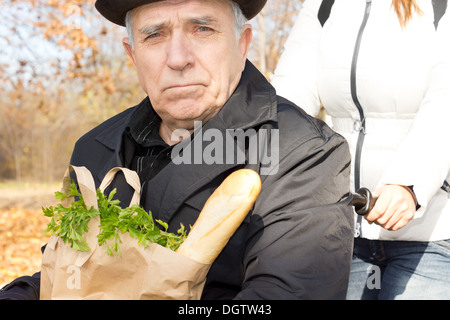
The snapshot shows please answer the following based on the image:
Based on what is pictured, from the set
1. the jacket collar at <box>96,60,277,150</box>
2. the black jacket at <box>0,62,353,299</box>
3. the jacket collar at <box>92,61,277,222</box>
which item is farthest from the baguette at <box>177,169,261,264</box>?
the jacket collar at <box>96,60,277,150</box>

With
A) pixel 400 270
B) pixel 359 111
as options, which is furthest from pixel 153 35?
pixel 400 270

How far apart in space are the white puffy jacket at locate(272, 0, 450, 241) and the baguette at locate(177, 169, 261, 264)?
2.41 ft

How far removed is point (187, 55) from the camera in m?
2.00

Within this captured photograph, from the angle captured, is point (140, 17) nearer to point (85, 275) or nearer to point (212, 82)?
point (212, 82)

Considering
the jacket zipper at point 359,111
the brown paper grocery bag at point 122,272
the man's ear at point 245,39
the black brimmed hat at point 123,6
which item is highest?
the black brimmed hat at point 123,6

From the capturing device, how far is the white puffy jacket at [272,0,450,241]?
2.01 meters

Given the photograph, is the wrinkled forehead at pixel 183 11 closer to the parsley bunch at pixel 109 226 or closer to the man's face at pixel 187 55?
the man's face at pixel 187 55

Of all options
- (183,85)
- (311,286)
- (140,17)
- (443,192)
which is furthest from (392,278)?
(140,17)

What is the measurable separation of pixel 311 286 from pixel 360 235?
799 millimetres

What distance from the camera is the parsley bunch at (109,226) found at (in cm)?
153

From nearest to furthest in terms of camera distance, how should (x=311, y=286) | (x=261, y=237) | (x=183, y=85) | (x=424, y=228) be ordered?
(x=311, y=286), (x=261, y=237), (x=183, y=85), (x=424, y=228)

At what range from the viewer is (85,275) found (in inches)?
61.6

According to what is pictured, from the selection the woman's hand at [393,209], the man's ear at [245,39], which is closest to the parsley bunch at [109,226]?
the woman's hand at [393,209]

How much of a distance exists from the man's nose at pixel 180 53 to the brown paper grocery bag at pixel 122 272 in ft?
1.96
